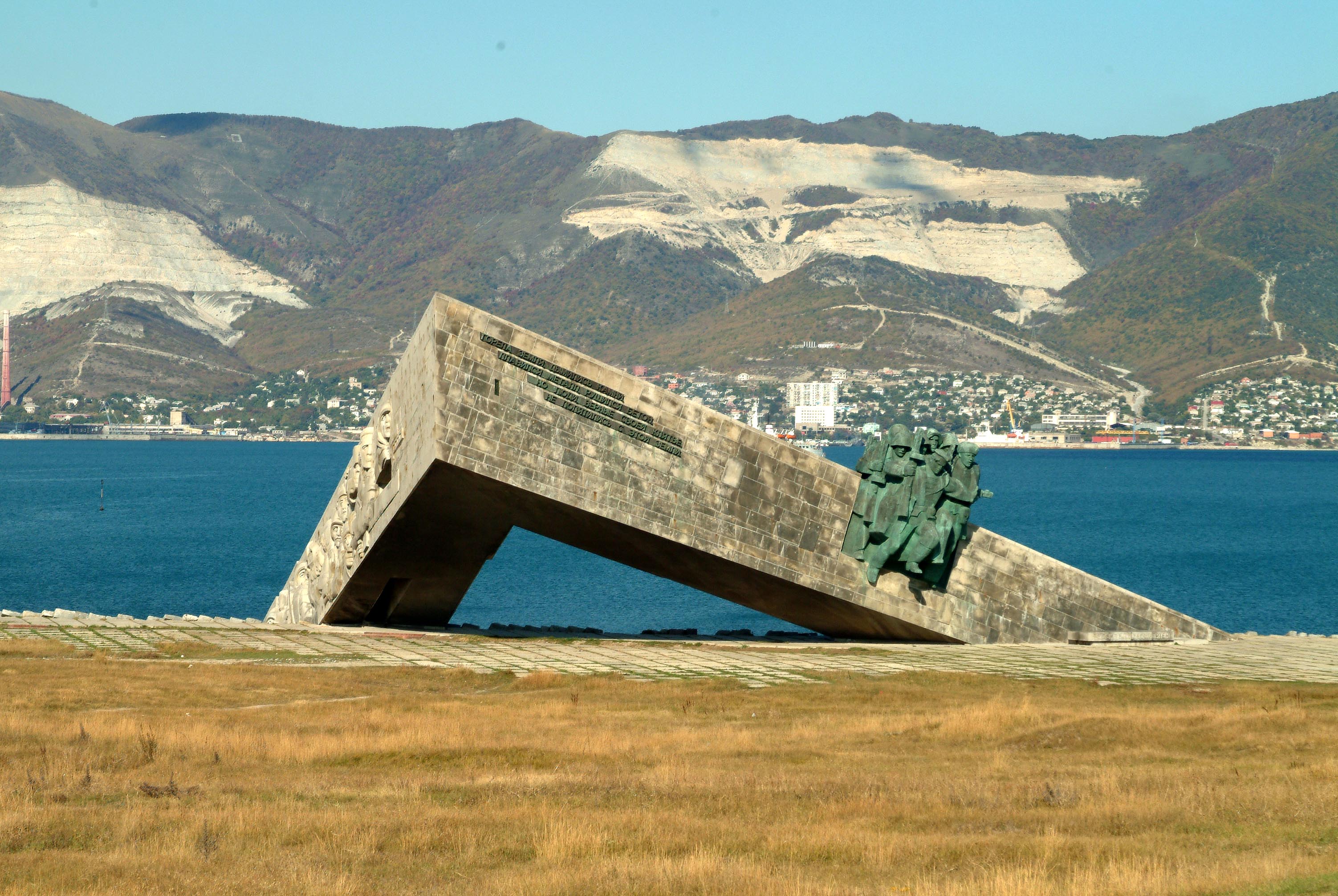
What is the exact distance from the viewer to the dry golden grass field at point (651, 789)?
10992mm

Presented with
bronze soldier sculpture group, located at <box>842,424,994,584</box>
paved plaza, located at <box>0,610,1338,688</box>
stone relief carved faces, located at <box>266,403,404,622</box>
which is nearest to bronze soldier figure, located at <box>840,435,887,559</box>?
bronze soldier sculpture group, located at <box>842,424,994,584</box>

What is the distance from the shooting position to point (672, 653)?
1166 inches

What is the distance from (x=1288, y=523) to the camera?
10869 centimetres

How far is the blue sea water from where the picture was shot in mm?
61719

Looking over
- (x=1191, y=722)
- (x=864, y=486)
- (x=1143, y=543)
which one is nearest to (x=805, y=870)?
(x=1191, y=722)

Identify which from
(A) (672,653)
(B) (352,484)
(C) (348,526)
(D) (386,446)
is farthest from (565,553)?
(A) (672,653)

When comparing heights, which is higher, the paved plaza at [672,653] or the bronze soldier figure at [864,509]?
the bronze soldier figure at [864,509]

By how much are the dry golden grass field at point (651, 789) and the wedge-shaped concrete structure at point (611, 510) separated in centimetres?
592

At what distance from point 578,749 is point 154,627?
16.9 m

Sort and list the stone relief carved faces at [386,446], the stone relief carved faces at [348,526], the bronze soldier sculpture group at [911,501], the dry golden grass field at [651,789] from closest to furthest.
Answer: the dry golden grass field at [651,789]
the bronze soldier sculpture group at [911,501]
the stone relief carved faces at [386,446]
the stone relief carved faces at [348,526]

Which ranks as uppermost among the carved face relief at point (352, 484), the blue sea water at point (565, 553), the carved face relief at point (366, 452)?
the carved face relief at point (366, 452)

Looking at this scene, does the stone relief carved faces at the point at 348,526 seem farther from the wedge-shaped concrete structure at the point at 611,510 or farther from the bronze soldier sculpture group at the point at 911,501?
the bronze soldier sculpture group at the point at 911,501

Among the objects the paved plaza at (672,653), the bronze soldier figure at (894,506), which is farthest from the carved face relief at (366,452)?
the bronze soldier figure at (894,506)

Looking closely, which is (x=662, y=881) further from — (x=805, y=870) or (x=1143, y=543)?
(x=1143, y=543)
